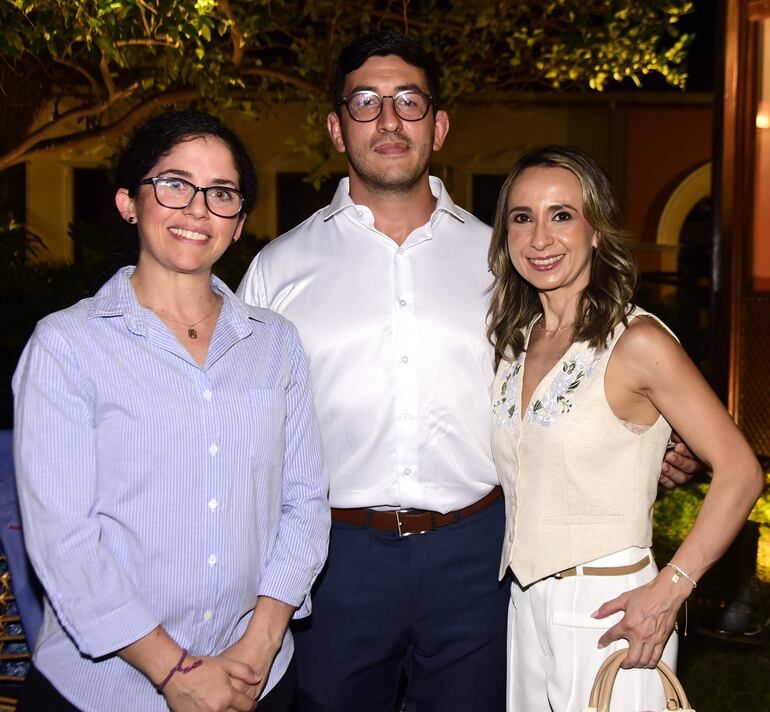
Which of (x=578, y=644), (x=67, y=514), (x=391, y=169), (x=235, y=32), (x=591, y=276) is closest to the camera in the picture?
(x=67, y=514)

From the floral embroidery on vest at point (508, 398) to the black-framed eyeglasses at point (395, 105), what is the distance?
2.88 ft

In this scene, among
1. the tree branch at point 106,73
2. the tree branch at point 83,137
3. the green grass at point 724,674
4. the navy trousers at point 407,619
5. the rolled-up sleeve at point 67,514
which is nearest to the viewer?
the rolled-up sleeve at point 67,514

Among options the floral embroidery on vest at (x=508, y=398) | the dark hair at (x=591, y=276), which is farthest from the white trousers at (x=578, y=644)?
the dark hair at (x=591, y=276)

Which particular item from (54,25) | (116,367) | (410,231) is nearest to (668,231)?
(54,25)

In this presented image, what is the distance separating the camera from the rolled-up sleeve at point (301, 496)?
8.27 feet

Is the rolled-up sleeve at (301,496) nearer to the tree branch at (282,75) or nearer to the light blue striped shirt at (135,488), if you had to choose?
the light blue striped shirt at (135,488)

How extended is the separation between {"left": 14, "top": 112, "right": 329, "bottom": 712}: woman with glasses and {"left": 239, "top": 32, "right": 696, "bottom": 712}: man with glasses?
0.53m

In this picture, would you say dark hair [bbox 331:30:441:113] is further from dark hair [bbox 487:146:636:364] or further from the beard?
dark hair [bbox 487:146:636:364]

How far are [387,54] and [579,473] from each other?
1.54 m

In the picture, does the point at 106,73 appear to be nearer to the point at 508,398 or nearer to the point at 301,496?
the point at 508,398

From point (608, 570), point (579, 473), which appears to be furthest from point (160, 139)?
point (608, 570)

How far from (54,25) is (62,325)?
3635mm

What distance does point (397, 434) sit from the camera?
3.13m

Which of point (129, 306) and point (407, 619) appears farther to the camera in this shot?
point (407, 619)
